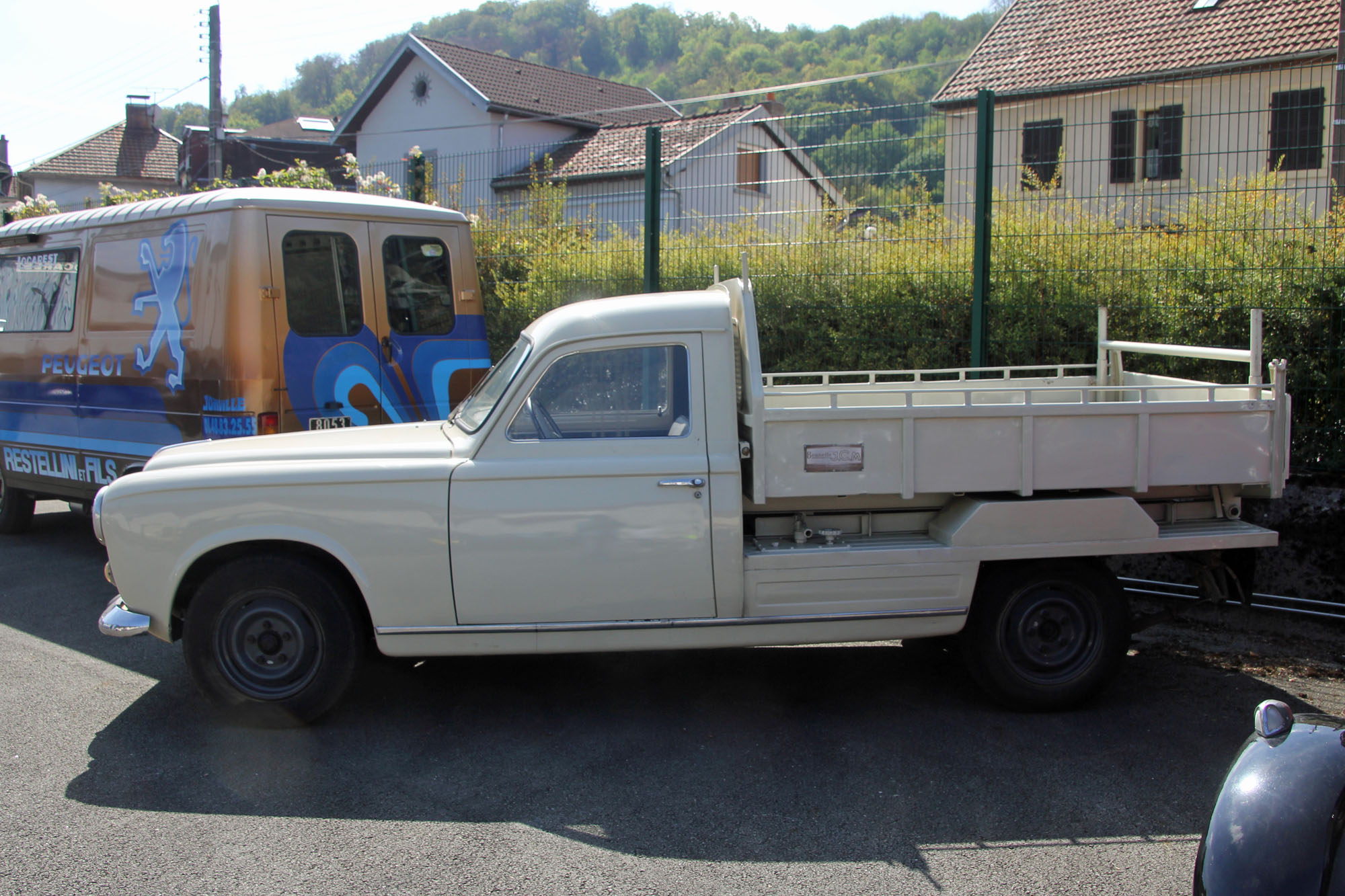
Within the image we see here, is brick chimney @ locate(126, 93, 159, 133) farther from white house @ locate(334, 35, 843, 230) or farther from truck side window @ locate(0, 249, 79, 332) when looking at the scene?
truck side window @ locate(0, 249, 79, 332)

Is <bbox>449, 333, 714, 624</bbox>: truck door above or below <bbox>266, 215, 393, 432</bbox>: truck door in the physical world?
below

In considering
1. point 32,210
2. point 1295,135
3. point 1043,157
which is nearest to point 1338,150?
point 1295,135

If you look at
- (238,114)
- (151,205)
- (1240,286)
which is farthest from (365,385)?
(238,114)

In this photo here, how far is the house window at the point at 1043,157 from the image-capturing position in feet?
25.0

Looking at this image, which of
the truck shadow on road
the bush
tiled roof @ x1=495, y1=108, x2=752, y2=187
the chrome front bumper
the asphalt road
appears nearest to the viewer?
the asphalt road

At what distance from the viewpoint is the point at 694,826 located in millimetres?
3787

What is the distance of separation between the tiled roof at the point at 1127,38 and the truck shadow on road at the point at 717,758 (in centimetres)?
1588

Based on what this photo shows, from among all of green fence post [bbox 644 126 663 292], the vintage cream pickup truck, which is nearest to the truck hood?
the vintage cream pickup truck

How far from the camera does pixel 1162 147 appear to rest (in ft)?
22.5

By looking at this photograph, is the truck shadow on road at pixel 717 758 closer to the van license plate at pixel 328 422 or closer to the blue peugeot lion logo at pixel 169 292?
the van license plate at pixel 328 422

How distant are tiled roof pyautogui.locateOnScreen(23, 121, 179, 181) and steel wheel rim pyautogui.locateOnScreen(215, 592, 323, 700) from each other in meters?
43.0

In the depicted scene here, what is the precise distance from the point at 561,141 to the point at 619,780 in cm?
2365

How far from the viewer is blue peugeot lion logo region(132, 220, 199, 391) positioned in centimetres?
689

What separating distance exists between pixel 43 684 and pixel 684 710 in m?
3.22
